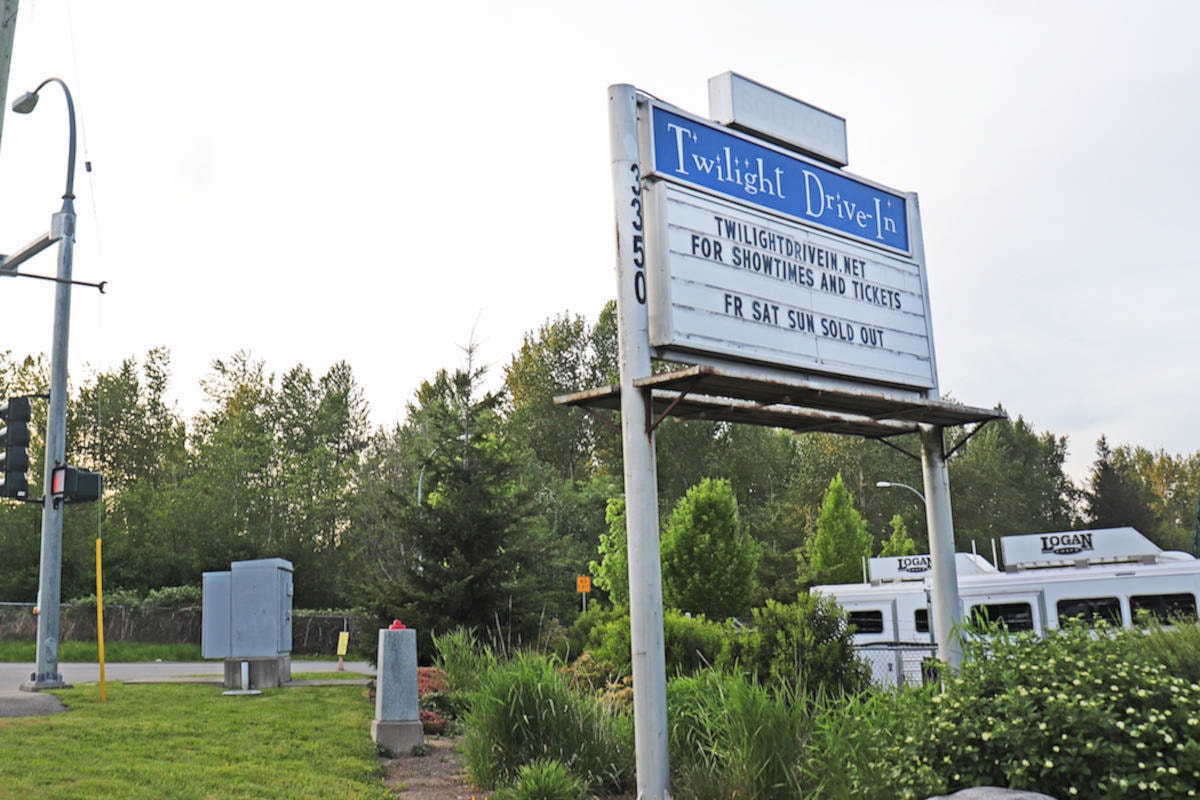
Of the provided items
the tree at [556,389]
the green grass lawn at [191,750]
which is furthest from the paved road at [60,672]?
the tree at [556,389]

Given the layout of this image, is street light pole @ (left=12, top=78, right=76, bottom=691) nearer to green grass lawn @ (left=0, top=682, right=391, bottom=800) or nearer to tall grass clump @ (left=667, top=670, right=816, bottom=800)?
green grass lawn @ (left=0, top=682, right=391, bottom=800)

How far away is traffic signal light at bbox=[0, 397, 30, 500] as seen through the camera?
11.0m

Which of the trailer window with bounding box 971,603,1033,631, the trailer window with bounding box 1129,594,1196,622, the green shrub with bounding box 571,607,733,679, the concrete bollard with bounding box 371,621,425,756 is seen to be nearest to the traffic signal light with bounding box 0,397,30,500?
the concrete bollard with bounding box 371,621,425,756

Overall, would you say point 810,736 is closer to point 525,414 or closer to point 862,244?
point 862,244

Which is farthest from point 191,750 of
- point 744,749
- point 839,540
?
point 839,540

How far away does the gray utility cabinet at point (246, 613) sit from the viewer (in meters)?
15.2

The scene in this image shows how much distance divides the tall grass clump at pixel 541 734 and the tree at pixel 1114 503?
6438 centimetres

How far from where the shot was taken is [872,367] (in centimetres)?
1009

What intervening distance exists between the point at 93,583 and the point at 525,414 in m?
21.7

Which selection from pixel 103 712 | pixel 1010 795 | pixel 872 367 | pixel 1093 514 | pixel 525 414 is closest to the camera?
pixel 1010 795

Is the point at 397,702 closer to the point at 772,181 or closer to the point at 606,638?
the point at 606,638

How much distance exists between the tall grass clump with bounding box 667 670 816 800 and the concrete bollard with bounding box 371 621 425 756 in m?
3.37

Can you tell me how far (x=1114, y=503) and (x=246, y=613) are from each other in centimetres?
6429

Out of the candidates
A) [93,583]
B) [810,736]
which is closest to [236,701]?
[810,736]
